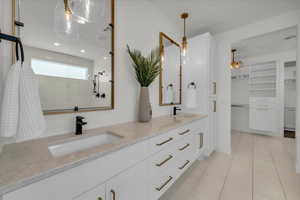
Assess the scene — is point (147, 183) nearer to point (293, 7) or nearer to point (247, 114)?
point (293, 7)

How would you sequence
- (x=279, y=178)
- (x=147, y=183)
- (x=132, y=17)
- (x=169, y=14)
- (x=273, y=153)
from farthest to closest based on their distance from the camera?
(x=273, y=153) → (x=169, y=14) → (x=279, y=178) → (x=132, y=17) → (x=147, y=183)

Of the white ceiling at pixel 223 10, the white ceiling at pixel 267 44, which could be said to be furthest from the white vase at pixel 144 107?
the white ceiling at pixel 267 44

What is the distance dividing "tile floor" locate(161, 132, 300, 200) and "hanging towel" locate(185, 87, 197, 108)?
1.03m

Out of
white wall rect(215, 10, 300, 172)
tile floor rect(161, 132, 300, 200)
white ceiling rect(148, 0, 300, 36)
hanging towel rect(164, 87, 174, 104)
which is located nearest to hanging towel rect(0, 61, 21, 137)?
tile floor rect(161, 132, 300, 200)

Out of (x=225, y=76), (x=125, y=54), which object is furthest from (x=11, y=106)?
(x=225, y=76)

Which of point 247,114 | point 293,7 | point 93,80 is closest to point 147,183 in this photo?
point 93,80

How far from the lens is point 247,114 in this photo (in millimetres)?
4262

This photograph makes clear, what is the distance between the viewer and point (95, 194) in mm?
699

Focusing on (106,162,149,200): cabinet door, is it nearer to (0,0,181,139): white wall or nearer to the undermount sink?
the undermount sink

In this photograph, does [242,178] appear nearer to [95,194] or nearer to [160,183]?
[160,183]

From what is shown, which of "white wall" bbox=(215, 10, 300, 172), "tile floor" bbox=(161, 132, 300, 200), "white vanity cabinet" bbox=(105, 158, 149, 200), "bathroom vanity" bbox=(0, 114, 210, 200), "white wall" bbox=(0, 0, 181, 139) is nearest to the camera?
"bathroom vanity" bbox=(0, 114, 210, 200)

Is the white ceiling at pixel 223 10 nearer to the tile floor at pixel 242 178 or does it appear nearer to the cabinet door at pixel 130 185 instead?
the cabinet door at pixel 130 185

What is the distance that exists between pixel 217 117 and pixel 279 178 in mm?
1253

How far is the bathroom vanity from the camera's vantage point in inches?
20.4
